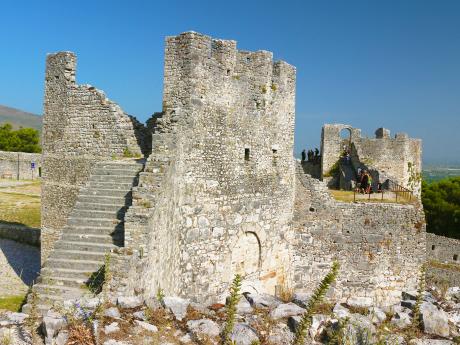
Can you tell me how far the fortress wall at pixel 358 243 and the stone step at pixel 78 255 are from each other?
9.04 metres

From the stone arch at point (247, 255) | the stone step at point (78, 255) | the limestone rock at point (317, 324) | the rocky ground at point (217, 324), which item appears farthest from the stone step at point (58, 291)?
the stone arch at point (247, 255)

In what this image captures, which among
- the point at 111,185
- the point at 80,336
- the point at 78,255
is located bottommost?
the point at 80,336

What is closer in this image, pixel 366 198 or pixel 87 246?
pixel 87 246

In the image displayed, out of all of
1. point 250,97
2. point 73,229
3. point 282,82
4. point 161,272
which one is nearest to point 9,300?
point 73,229

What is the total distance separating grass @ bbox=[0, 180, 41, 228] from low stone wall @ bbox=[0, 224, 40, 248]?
5.69ft

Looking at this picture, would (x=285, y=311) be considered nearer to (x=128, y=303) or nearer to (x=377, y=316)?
(x=377, y=316)

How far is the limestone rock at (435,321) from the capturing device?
7.14 meters

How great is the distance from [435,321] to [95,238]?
24.1 feet

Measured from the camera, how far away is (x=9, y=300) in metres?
13.6

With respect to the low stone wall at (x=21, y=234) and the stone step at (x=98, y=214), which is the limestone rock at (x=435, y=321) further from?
the low stone wall at (x=21, y=234)

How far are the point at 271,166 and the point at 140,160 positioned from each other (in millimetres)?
4699

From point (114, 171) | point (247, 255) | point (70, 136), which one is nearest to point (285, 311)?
point (114, 171)

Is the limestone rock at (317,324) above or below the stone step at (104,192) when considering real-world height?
below

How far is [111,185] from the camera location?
1282 cm
